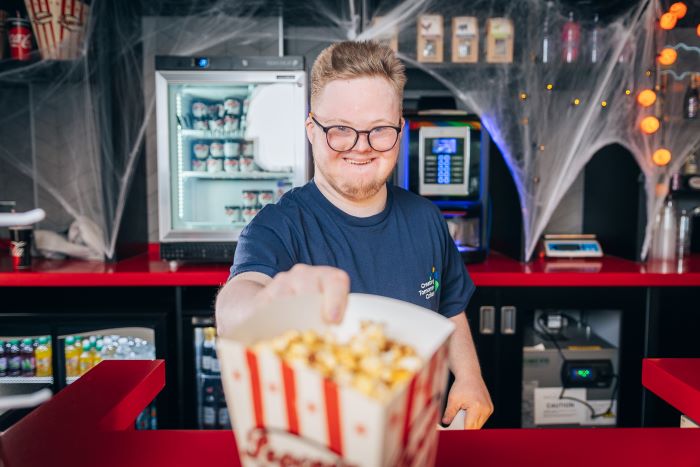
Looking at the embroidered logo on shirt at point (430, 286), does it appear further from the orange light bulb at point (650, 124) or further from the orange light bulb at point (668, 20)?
the orange light bulb at point (668, 20)

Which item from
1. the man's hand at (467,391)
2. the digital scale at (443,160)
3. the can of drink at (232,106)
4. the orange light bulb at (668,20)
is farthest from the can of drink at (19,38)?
the orange light bulb at (668,20)

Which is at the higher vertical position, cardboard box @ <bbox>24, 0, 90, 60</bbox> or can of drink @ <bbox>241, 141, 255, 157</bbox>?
cardboard box @ <bbox>24, 0, 90, 60</bbox>

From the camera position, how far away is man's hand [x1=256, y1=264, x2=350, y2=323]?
0.61 metres

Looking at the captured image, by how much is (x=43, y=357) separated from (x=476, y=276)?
2.02m

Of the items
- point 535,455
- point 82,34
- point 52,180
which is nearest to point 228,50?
point 82,34

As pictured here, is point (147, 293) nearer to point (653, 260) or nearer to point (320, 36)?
point (320, 36)

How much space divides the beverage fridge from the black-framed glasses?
1.54 m

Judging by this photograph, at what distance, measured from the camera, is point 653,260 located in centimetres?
285

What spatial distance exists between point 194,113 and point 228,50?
0.49m

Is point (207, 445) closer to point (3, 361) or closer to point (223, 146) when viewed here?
point (3, 361)

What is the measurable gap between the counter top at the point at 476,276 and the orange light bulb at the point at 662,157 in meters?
0.50

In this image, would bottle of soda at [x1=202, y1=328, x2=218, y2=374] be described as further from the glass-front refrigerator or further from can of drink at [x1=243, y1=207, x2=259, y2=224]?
can of drink at [x1=243, y1=207, x2=259, y2=224]

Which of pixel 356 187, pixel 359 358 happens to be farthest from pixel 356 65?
pixel 359 358

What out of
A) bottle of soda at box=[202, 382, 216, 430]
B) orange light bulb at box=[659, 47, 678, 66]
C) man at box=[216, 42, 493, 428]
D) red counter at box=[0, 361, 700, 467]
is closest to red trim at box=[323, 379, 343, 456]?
red counter at box=[0, 361, 700, 467]
